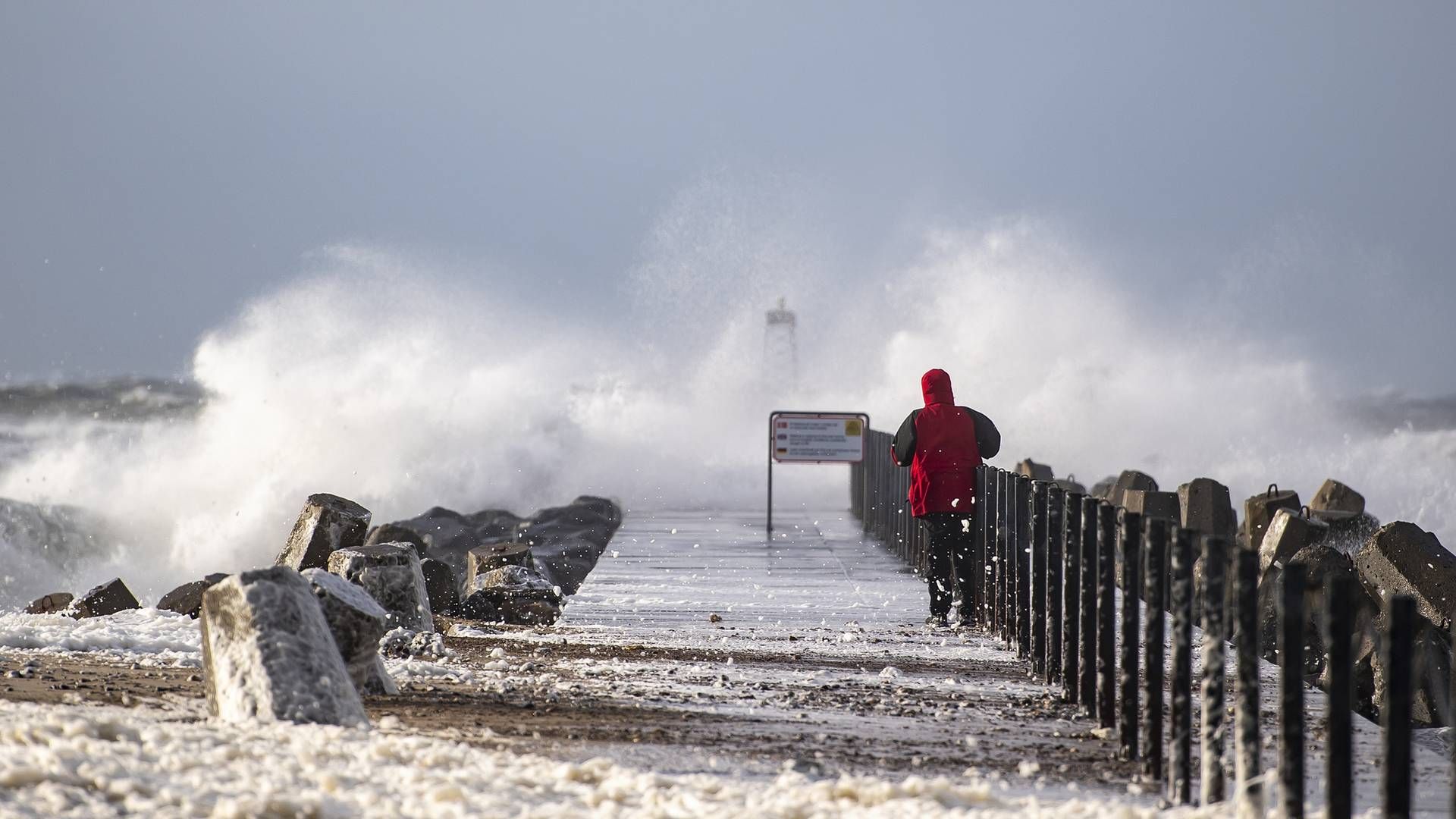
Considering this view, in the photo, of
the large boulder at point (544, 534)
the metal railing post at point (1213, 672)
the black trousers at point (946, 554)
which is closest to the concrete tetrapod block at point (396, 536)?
the large boulder at point (544, 534)

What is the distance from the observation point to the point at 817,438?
17656mm

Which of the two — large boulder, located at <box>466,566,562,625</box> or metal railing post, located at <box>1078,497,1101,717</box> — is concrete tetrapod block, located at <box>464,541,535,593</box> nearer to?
large boulder, located at <box>466,566,562,625</box>

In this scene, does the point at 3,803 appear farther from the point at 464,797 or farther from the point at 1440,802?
the point at 1440,802

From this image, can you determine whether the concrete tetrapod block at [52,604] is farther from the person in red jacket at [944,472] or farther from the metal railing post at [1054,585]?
the metal railing post at [1054,585]

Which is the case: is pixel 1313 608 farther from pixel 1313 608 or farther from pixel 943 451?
pixel 943 451

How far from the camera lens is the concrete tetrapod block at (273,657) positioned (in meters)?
5.20

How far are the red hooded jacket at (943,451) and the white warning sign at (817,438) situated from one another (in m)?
7.42

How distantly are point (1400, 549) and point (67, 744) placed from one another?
1045cm

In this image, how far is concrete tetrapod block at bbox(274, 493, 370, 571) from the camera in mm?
11352

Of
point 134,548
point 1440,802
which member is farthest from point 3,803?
point 134,548

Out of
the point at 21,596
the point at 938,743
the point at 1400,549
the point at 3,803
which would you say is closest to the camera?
the point at 3,803

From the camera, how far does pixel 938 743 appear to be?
18.4 ft

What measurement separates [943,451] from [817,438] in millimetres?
7673

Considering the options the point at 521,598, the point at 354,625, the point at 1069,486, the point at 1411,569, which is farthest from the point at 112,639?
the point at 1069,486
